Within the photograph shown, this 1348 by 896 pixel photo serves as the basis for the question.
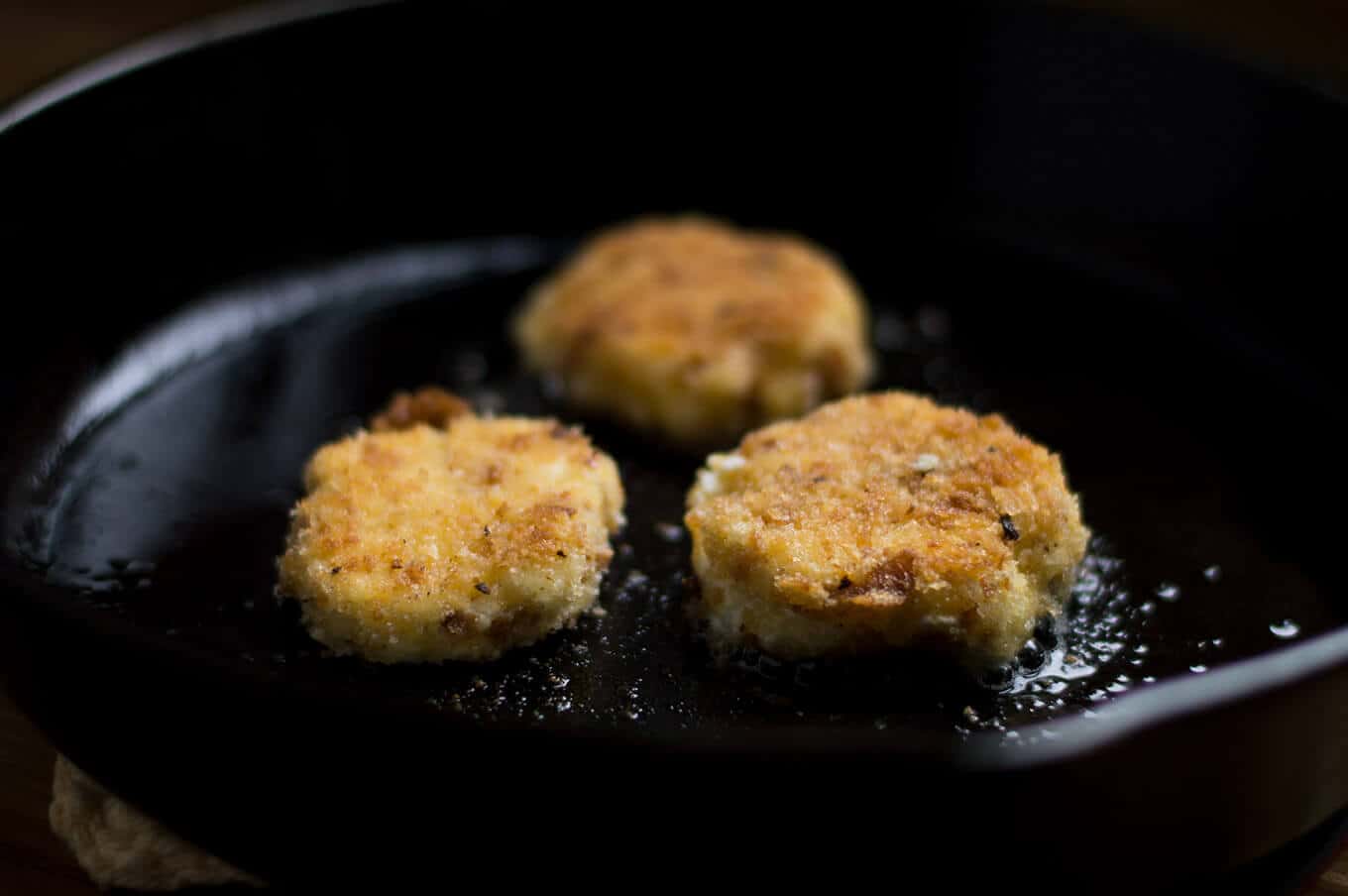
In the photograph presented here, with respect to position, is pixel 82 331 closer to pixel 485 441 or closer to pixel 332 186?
pixel 332 186

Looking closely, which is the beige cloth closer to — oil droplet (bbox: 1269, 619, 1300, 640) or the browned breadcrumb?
the browned breadcrumb

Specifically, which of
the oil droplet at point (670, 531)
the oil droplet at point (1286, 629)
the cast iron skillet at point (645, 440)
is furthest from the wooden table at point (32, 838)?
the oil droplet at point (670, 531)

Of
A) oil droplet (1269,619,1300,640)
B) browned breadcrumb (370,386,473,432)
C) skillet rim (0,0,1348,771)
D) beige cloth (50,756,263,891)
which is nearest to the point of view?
skillet rim (0,0,1348,771)

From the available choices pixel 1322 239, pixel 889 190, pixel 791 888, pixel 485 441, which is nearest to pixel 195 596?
pixel 485 441

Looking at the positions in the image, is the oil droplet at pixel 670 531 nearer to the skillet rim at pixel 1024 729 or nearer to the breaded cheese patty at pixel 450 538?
the breaded cheese patty at pixel 450 538

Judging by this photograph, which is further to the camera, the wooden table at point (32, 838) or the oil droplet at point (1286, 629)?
the oil droplet at point (1286, 629)

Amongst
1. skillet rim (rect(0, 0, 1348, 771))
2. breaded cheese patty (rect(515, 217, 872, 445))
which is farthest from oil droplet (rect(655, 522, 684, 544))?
skillet rim (rect(0, 0, 1348, 771))
